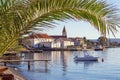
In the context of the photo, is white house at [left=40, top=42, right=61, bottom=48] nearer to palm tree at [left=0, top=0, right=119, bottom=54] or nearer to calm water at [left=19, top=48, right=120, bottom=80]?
A: calm water at [left=19, top=48, right=120, bottom=80]

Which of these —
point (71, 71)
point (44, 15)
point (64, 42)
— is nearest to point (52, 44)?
point (64, 42)

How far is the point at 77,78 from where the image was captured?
137ft

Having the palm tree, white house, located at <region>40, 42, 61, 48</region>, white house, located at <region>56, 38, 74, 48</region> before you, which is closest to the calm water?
the palm tree

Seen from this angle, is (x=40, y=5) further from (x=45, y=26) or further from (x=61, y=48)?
(x=61, y=48)

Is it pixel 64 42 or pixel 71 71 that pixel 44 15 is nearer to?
pixel 71 71

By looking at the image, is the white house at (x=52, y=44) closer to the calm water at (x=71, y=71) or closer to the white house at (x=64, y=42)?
the white house at (x=64, y=42)

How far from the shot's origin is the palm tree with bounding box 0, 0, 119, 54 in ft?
15.3

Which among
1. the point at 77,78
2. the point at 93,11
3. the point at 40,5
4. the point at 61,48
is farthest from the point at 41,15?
the point at 61,48

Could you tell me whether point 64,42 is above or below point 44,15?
above

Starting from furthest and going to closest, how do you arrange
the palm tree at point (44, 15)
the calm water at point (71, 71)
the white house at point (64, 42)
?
the white house at point (64, 42)
the calm water at point (71, 71)
the palm tree at point (44, 15)

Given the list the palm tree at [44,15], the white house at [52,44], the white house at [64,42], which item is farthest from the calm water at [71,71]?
the white house at [64,42]

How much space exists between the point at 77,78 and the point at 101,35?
37.5m

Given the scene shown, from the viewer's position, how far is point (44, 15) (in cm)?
497

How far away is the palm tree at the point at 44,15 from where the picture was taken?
4.65m
